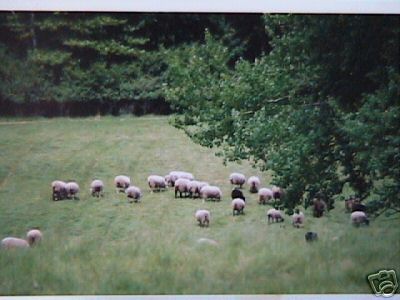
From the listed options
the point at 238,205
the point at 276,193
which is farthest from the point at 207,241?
the point at 276,193

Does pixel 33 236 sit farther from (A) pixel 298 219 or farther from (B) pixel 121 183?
(A) pixel 298 219

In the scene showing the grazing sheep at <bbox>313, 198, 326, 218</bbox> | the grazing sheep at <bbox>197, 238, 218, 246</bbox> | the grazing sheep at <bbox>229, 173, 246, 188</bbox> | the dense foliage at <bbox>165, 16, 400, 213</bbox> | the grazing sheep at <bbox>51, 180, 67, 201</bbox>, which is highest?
the dense foliage at <bbox>165, 16, 400, 213</bbox>

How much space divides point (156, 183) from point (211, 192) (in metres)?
0.37

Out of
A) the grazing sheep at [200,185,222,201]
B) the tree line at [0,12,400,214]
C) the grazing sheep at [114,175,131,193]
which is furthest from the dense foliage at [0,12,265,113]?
the grazing sheep at [200,185,222,201]

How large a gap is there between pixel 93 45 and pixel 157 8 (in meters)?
0.49

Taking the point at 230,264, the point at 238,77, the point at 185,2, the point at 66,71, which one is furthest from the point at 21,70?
the point at 230,264

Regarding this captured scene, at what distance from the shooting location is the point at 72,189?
13.7 feet

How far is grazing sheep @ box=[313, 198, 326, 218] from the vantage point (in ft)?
14.3

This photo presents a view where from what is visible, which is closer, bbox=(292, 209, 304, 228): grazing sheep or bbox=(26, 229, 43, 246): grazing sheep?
bbox=(26, 229, 43, 246): grazing sheep

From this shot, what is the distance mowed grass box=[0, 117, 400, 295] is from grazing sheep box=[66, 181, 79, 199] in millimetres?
42

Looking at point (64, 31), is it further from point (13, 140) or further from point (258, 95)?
point (258, 95)

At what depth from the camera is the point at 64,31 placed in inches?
165

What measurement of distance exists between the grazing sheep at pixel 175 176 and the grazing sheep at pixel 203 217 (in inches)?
9.2

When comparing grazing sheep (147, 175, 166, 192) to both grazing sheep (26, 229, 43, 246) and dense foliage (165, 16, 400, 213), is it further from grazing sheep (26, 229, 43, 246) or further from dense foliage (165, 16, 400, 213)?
grazing sheep (26, 229, 43, 246)
